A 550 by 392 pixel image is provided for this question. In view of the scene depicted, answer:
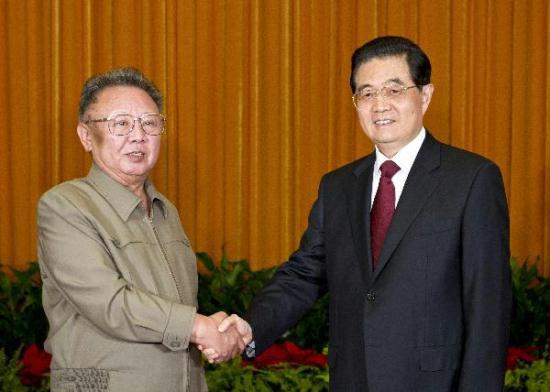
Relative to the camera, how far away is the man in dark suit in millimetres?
2490

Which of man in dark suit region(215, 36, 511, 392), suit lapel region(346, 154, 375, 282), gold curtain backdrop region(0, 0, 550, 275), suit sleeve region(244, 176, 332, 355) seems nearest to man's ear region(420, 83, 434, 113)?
man in dark suit region(215, 36, 511, 392)

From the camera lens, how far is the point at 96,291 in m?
2.49

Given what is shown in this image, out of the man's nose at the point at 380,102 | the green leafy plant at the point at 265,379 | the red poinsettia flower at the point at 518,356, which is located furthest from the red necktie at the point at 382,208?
the red poinsettia flower at the point at 518,356

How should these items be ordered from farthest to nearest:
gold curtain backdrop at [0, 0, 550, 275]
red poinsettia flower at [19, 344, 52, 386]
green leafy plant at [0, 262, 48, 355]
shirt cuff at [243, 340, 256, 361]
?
1. gold curtain backdrop at [0, 0, 550, 275]
2. green leafy plant at [0, 262, 48, 355]
3. red poinsettia flower at [19, 344, 52, 386]
4. shirt cuff at [243, 340, 256, 361]

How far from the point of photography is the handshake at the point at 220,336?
2637mm

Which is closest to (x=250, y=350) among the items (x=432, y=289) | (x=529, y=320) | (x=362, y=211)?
(x=362, y=211)

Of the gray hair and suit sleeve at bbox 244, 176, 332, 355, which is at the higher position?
the gray hair

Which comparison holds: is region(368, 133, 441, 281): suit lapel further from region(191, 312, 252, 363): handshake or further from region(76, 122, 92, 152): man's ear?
region(76, 122, 92, 152): man's ear

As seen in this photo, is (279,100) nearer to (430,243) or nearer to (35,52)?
(35,52)

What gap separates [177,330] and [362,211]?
660mm

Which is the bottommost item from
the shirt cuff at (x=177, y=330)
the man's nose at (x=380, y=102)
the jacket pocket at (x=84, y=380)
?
the jacket pocket at (x=84, y=380)

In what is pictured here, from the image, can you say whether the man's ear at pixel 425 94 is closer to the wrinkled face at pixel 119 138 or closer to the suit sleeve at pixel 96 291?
the wrinkled face at pixel 119 138

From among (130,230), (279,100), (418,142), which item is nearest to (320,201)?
(418,142)

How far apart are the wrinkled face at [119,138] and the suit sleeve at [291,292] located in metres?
0.64
